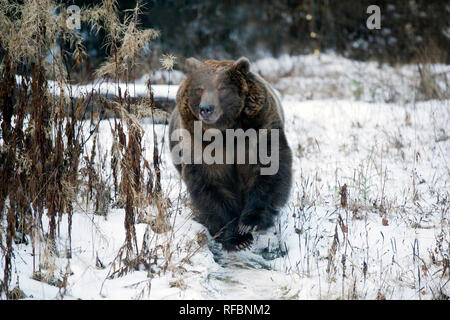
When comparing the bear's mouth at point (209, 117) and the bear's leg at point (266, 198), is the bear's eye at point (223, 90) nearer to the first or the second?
the bear's mouth at point (209, 117)

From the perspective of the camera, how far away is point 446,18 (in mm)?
13602

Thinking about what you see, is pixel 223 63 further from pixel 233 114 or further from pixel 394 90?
pixel 394 90

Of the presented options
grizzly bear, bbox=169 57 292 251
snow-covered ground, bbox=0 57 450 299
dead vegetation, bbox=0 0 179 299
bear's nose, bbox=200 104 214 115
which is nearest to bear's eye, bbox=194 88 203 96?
grizzly bear, bbox=169 57 292 251

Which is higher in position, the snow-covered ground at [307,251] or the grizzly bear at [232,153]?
the grizzly bear at [232,153]

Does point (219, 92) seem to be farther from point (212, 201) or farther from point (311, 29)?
point (311, 29)

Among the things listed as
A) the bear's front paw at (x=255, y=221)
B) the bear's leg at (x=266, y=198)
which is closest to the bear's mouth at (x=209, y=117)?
the bear's leg at (x=266, y=198)

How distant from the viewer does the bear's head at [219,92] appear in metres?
4.04

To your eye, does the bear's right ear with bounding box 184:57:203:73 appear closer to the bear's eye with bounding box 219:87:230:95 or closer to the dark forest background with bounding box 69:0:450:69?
the bear's eye with bounding box 219:87:230:95

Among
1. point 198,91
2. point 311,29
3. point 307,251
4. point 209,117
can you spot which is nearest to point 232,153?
point 209,117

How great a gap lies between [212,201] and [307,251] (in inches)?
41.7

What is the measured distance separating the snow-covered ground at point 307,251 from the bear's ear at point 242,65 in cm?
117

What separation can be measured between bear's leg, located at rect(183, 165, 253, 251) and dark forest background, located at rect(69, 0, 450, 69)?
8.28 m

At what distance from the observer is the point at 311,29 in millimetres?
14375
